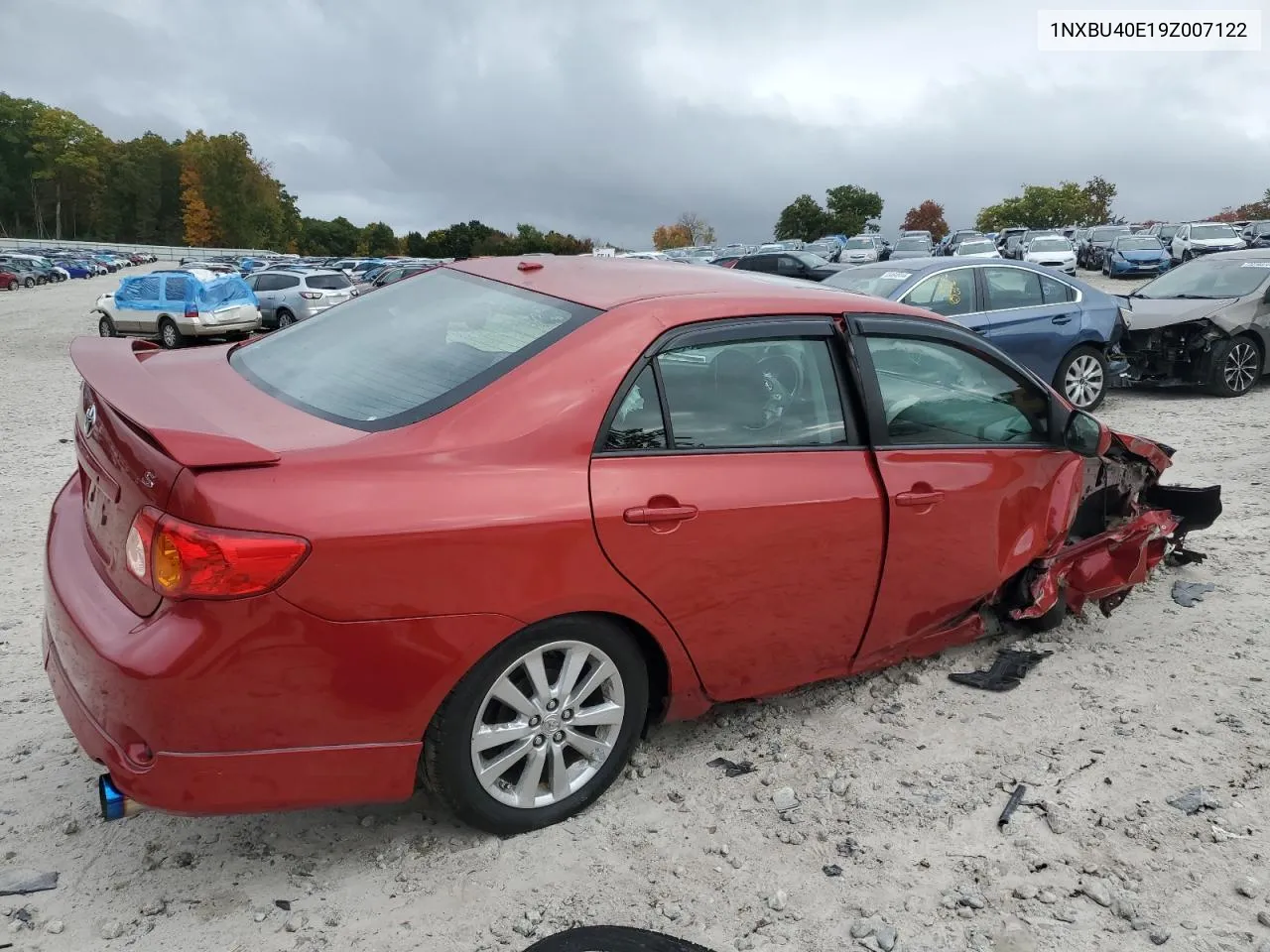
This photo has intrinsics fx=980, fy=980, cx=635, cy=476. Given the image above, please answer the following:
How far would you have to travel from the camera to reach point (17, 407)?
11.1 meters

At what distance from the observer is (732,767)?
3.32 metres

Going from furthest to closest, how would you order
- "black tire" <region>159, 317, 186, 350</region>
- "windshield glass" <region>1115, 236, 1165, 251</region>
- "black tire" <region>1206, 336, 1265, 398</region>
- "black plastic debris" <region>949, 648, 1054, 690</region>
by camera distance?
1. "windshield glass" <region>1115, 236, 1165, 251</region>
2. "black tire" <region>159, 317, 186, 350</region>
3. "black tire" <region>1206, 336, 1265, 398</region>
4. "black plastic debris" <region>949, 648, 1054, 690</region>

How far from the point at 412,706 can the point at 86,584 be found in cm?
96

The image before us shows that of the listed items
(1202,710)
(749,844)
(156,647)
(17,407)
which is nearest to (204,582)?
(156,647)

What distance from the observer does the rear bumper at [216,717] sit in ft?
7.50

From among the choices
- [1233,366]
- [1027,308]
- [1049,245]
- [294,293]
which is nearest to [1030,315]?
[1027,308]

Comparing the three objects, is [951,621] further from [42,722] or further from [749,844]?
[42,722]

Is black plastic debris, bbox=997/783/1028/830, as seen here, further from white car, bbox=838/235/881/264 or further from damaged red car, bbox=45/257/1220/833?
white car, bbox=838/235/881/264

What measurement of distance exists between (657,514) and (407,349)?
987mm

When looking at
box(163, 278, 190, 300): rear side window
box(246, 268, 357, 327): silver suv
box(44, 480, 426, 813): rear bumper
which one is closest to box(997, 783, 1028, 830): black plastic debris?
box(44, 480, 426, 813): rear bumper

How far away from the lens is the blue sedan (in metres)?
30.7

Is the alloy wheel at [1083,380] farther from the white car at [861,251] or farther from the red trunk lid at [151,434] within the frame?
the white car at [861,251]

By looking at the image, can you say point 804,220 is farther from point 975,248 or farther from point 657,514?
point 657,514

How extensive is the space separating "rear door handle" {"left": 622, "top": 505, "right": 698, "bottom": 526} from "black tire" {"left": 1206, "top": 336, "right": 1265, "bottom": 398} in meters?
9.52
